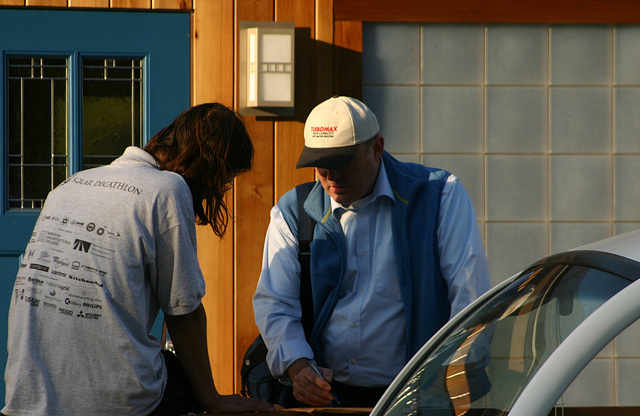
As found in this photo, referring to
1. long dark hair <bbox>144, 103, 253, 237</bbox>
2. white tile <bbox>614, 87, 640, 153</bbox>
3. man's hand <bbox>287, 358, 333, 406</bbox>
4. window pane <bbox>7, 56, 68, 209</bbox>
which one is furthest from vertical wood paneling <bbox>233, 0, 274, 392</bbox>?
white tile <bbox>614, 87, 640, 153</bbox>

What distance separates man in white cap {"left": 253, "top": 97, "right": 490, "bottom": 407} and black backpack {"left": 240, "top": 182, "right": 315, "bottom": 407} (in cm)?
3

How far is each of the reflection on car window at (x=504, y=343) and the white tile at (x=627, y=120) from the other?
Result: 2.39 metres

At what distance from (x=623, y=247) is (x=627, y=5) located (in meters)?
2.75

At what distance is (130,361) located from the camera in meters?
1.77

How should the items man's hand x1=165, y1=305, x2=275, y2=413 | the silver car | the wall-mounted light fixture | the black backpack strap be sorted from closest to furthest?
the silver car
man's hand x1=165, y1=305, x2=275, y2=413
the black backpack strap
the wall-mounted light fixture

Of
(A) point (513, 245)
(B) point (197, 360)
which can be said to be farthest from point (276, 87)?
(B) point (197, 360)

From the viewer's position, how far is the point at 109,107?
360 cm

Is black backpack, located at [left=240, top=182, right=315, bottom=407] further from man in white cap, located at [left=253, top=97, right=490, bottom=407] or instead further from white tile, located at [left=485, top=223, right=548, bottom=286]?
white tile, located at [left=485, top=223, right=548, bottom=286]

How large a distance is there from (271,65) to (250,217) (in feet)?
2.50

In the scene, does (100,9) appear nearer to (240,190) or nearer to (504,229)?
(240,190)

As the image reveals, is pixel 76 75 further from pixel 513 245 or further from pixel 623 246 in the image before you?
pixel 623 246

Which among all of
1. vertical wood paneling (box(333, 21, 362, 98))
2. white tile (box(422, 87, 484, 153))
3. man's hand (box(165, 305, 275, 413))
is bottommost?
man's hand (box(165, 305, 275, 413))

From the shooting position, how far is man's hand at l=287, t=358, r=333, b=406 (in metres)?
2.23

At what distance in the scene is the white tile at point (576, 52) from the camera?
362 cm
